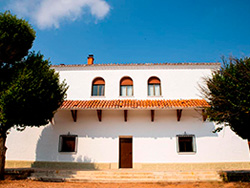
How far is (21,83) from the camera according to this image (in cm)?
935

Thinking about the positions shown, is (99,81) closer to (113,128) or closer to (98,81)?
(98,81)

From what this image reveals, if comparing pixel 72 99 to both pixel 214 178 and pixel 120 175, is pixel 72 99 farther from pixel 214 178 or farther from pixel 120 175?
pixel 214 178

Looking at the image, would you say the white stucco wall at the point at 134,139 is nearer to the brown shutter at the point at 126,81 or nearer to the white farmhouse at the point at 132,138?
the white farmhouse at the point at 132,138

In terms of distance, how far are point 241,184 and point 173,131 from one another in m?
4.92

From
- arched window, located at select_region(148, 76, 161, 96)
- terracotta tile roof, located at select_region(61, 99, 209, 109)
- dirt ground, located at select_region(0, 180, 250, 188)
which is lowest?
dirt ground, located at select_region(0, 180, 250, 188)

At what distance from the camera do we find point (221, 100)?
8891mm

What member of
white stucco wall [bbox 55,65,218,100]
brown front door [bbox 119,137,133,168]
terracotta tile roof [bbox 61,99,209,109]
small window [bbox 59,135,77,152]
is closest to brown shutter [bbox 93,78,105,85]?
white stucco wall [bbox 55,65,218,100]

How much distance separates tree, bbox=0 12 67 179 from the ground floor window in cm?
840

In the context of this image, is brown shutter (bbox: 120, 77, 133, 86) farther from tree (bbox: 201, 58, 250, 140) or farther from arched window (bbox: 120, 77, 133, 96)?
tree (bbox: 201, 58, 250, 140)

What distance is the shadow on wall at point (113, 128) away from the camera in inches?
522

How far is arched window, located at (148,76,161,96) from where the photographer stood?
1509 cm

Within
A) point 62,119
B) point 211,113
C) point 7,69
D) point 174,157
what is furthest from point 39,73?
point 174,157

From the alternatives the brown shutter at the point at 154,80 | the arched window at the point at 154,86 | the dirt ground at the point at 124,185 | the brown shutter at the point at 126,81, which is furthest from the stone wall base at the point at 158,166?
the brown shutter at the point at 154,80

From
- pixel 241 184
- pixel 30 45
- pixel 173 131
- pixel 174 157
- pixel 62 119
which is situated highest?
pixel 30 45
